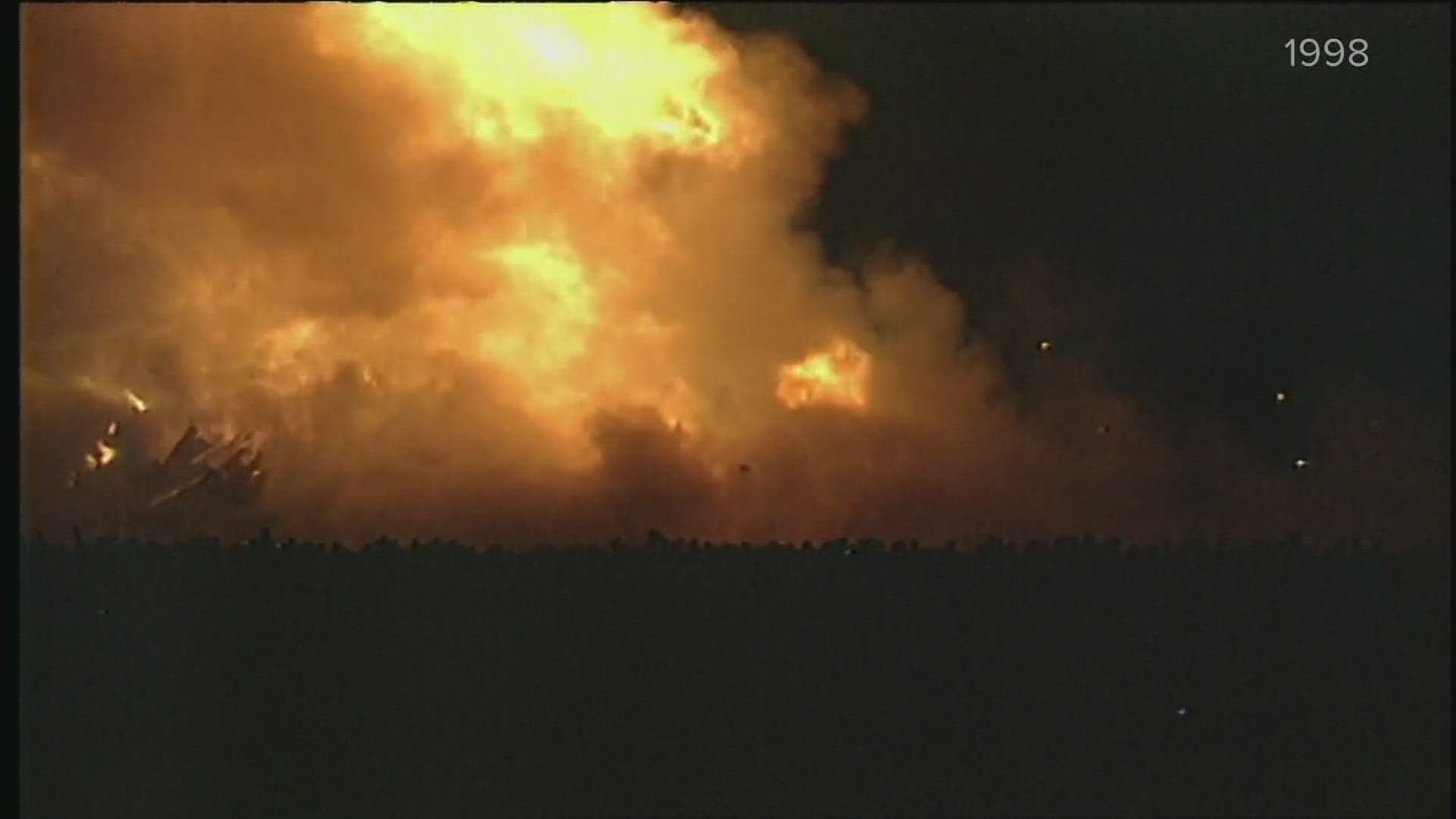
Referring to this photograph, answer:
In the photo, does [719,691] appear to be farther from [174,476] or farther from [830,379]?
[174,476]

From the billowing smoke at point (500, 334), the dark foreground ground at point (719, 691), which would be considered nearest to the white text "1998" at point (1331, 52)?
the billowing smoke at point (500, 334)

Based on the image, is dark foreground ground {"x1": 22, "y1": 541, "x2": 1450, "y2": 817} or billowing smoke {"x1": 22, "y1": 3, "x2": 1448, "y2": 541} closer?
dark foreground ground {"x1": 22, "y1": 541, "x2": 1450, "y2": 817}

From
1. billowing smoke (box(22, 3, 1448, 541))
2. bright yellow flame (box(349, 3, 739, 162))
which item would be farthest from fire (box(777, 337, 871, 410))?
bright yellow flame (box(349, 3, 739, 162))

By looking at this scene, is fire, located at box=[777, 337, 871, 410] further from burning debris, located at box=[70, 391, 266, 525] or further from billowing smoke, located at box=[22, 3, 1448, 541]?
burning debris, located at box=[70, 391, 266, 525]

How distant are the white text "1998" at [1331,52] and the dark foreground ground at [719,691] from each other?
3.97 ft

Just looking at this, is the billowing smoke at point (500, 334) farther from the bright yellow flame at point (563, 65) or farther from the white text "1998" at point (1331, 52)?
the white text "1998" at point (1331, 52)

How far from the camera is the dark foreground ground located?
7.52 ft

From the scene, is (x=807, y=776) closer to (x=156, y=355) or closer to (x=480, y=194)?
(x=480, y=194)

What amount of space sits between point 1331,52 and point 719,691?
2008 millimetres

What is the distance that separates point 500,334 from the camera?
244 centimetres

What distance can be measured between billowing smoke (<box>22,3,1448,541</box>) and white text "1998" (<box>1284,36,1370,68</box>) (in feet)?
2.75

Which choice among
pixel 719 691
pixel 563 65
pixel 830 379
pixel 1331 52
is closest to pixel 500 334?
pixel 563 65

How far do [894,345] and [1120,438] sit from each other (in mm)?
560

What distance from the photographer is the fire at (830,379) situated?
2428mm
